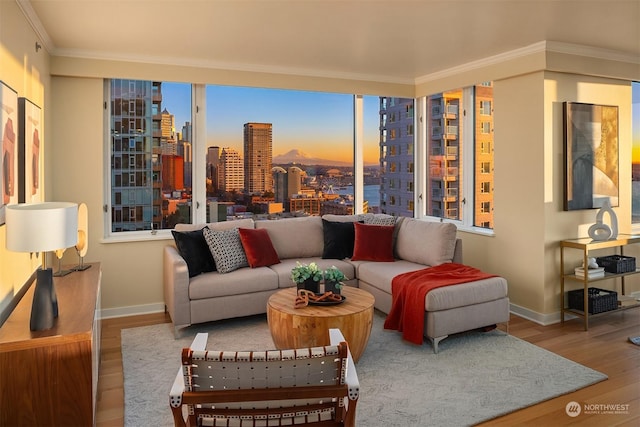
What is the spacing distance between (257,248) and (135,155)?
1.69 m

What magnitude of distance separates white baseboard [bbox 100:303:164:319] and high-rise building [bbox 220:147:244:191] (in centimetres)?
153

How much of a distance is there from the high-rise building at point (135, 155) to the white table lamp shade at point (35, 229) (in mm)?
2588

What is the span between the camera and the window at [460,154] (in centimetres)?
538

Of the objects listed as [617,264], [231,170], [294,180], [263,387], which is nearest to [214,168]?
[231,170]

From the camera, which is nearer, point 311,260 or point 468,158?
point 311,260

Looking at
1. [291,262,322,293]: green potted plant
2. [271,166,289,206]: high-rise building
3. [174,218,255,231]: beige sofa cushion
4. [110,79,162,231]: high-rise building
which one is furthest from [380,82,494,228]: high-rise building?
[110,79,162,231]: high-rise building

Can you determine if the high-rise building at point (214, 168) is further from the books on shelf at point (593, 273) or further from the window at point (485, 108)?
the books on shelf at point (593, 273)

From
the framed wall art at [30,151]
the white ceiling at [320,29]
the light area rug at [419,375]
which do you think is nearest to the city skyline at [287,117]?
the white ceiling at [320,29]

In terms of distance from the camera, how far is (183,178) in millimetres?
5199

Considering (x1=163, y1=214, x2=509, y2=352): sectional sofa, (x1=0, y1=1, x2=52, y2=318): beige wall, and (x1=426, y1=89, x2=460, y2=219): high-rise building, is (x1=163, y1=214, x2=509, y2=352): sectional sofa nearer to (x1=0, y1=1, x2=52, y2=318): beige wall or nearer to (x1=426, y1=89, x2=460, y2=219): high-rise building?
(x1=426, y1=89, x2=460, y2=219): high-rise building

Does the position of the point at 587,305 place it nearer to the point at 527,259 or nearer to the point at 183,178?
the point at 527,259

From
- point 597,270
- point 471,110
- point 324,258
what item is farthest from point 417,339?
point 471,110

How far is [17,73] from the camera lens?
10.00 ft

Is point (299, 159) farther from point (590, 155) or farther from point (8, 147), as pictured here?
point (8, 147)
